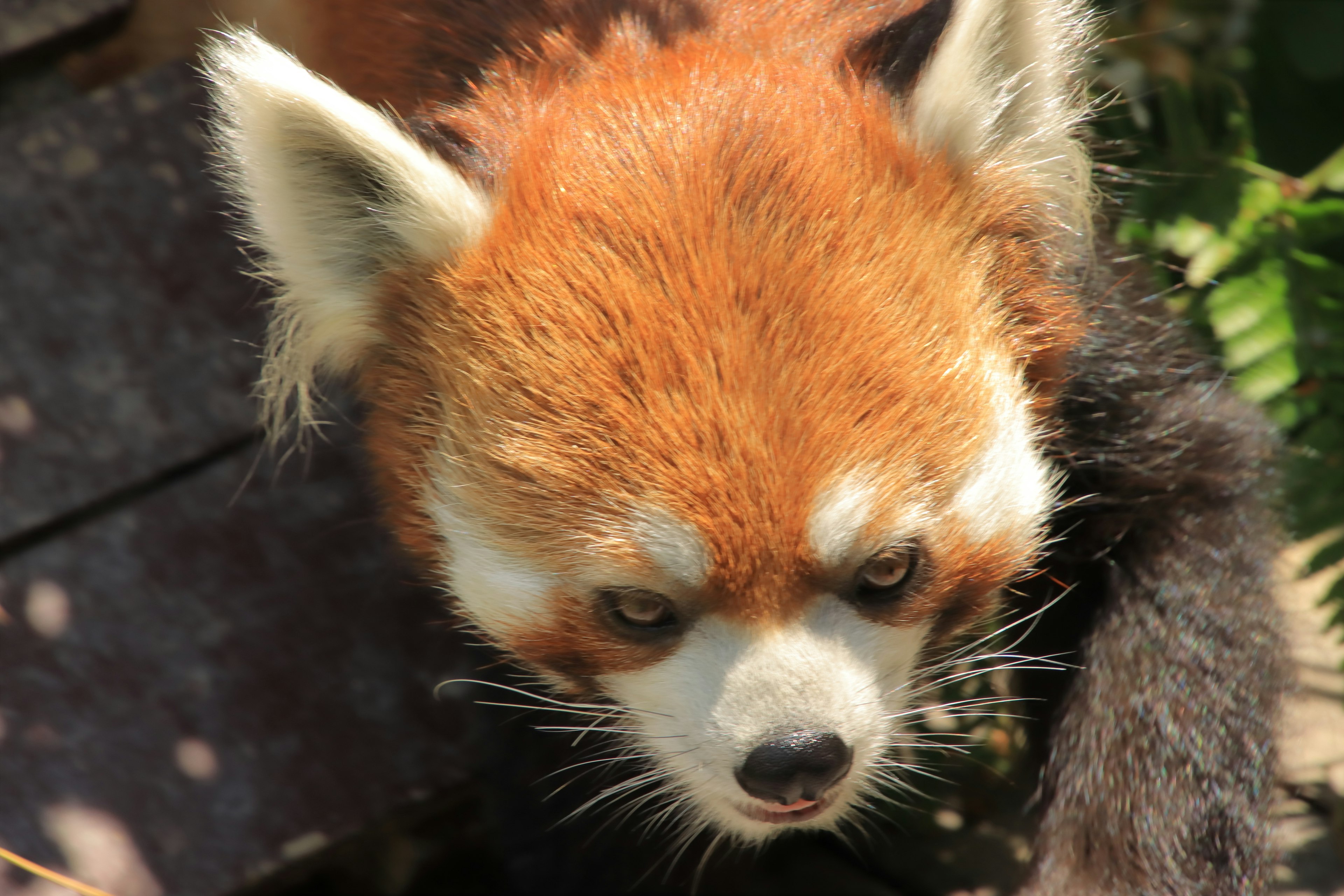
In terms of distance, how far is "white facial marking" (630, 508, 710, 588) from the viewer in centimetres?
234

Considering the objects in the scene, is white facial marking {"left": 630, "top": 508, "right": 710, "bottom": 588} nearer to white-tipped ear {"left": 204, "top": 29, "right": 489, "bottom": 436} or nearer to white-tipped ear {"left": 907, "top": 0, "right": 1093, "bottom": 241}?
white-tipped ear {"left": 204, "top": 29, "right": 489, "bottom": 436}

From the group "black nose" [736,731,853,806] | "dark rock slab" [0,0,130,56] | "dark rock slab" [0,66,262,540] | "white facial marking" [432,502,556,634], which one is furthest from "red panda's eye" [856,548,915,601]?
"dark rock slab" [0,0,130,56]

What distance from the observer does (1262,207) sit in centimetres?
373

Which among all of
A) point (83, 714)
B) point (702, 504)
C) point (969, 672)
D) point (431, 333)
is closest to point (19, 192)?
point (83, 714)

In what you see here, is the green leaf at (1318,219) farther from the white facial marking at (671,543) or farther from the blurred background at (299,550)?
the white facial marking at (671,543)

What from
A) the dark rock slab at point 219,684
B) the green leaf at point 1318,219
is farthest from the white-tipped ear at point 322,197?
the green leaf at point 1318,219

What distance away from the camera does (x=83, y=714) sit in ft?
12.2

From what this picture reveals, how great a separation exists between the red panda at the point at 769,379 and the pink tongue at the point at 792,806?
2 centimetres

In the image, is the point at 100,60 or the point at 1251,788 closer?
the point at 1251,788

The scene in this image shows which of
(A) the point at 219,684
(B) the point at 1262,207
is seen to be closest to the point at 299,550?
(A) the point at 219,684

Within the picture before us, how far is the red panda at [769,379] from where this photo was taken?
235 cm

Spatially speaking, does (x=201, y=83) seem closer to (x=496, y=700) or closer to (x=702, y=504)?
(x=496, y=700)

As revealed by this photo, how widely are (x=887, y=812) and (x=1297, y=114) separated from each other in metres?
2.74

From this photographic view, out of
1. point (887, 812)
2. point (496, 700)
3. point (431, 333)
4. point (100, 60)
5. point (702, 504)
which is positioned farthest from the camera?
point (100, 60)
